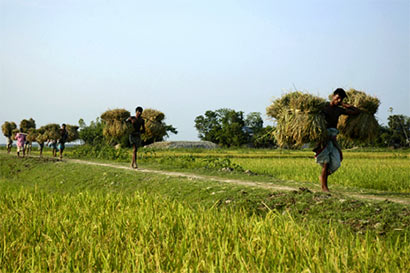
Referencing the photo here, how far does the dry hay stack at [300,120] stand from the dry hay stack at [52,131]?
15.0 meters

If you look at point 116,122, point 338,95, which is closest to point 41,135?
point 116,122

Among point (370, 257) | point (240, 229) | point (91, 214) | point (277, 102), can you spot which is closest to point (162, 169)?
point (277, 102)

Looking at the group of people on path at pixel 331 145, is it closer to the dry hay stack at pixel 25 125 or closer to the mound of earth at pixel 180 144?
the dry hay stack at pixel 25 125

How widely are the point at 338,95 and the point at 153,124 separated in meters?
9.70

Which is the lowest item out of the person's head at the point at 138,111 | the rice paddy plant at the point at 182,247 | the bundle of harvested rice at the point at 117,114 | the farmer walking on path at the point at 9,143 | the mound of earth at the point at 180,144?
the rice paddy plant at the point at 182,247

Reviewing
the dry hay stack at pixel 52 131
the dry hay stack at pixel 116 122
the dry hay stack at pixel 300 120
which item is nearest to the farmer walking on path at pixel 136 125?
the dry hay stack at pixel 116 122

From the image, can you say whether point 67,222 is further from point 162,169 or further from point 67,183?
point 162,169

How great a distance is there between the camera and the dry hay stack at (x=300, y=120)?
7195mm

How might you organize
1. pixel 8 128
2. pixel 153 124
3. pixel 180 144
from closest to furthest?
pixel 153 124 → pixel 8 128 → pixel 180 144

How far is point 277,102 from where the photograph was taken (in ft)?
25.5

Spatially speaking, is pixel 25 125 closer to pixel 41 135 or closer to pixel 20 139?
pixel 41 135

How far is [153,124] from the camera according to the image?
1603 centimetres

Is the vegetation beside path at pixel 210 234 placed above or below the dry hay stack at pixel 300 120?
below

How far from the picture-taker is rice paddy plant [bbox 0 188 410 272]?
123 inches
